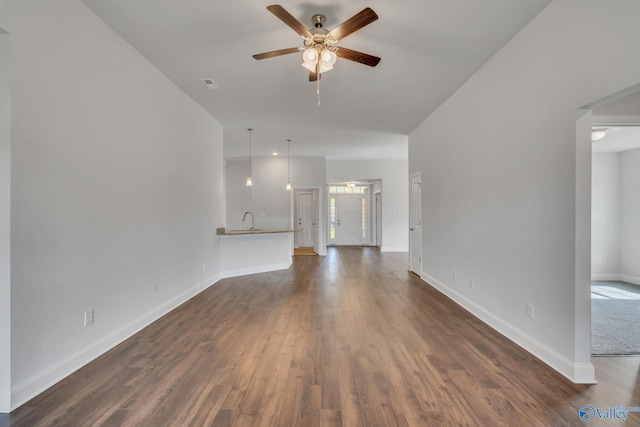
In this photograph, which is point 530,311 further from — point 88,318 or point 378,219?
point 378,219

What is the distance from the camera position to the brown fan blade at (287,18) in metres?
1.96

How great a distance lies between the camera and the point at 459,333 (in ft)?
9.58

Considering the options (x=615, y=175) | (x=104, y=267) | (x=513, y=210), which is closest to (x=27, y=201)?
(x=104, y=267)

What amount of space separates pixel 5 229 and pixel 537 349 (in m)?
3.95

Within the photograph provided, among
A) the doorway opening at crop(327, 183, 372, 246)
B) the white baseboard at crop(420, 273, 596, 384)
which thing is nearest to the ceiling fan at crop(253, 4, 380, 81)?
Answer: the white baseboard at crop(420, 273, 596, 384)

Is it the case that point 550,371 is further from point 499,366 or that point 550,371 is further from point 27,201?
point 27,201

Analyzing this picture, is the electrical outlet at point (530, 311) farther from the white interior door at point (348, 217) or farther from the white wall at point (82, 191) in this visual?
the white interior door at point (348, 217)

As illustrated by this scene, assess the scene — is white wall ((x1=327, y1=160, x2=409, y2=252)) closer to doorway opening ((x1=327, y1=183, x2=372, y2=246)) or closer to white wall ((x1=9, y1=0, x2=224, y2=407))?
doorway opening ((x1=327, y1=183, x2=372, y2=246))

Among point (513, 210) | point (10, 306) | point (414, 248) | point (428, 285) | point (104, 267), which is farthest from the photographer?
point (414, 248)

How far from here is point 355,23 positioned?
2.14 meters

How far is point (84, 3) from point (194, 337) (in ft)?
9.89

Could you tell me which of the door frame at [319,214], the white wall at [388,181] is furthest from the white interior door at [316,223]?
the white wall at [388,181]

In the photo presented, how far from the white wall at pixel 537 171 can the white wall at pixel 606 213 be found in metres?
3.41

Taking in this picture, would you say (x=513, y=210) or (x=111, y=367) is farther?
(x=513, y=210)
